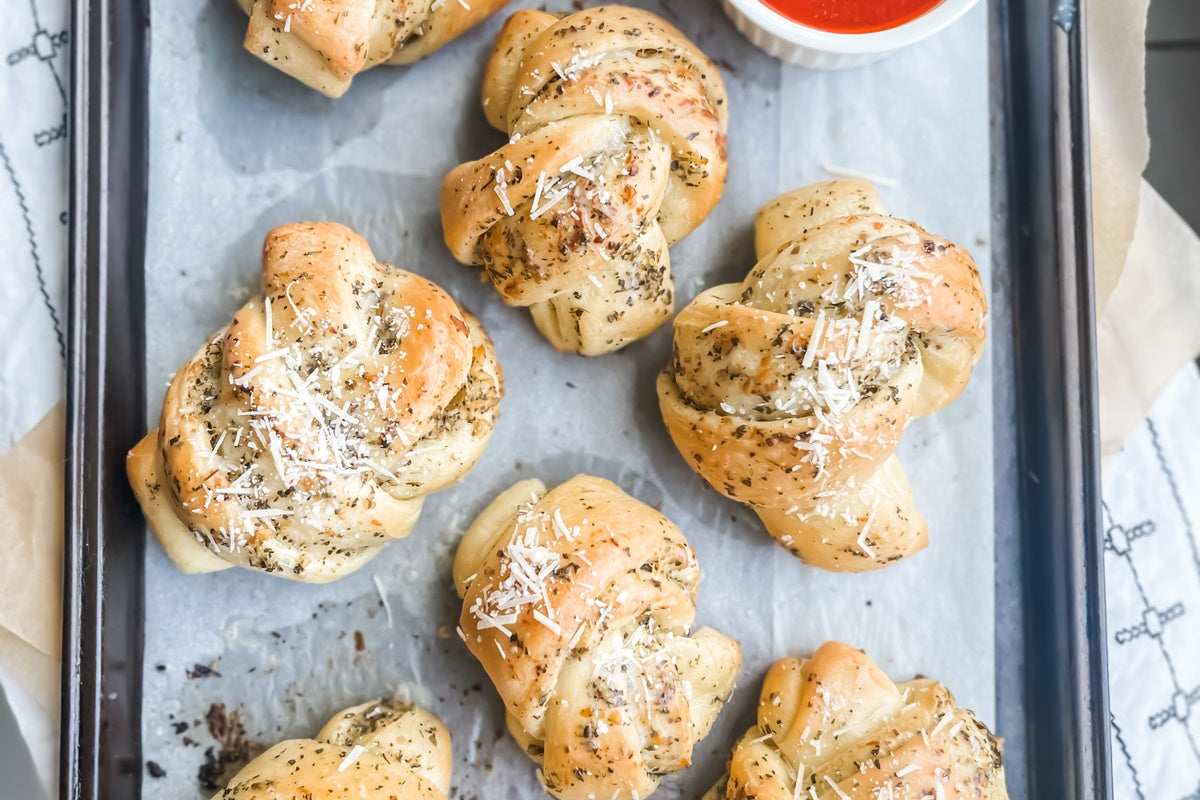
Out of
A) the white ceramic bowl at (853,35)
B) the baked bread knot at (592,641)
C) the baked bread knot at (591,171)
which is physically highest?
the white ceramic bowl at (853,35)

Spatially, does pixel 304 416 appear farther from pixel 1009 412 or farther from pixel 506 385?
pixel 1009 412

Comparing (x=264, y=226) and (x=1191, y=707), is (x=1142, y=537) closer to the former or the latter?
(x=1191, y=707)

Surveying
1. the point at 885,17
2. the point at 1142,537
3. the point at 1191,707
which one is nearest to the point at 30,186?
the point at 885,17

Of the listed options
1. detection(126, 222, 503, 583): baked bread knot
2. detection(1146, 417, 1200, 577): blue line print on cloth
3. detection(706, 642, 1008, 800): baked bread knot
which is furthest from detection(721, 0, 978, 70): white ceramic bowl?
detection(706, 642, 1008, 800): baked bread knot

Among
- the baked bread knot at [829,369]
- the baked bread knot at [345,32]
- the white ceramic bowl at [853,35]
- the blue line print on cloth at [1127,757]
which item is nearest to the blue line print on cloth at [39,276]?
the baked bread knot at [345,32]

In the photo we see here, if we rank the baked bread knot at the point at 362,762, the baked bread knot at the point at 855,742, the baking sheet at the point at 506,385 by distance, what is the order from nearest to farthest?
the baked bread knot at the point at 362,762
the baked bread knot at the point at 855,742
the baking sheet at the point at 506,385

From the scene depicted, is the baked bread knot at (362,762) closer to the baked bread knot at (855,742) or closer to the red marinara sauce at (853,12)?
the baked bread knot at (855,742)
